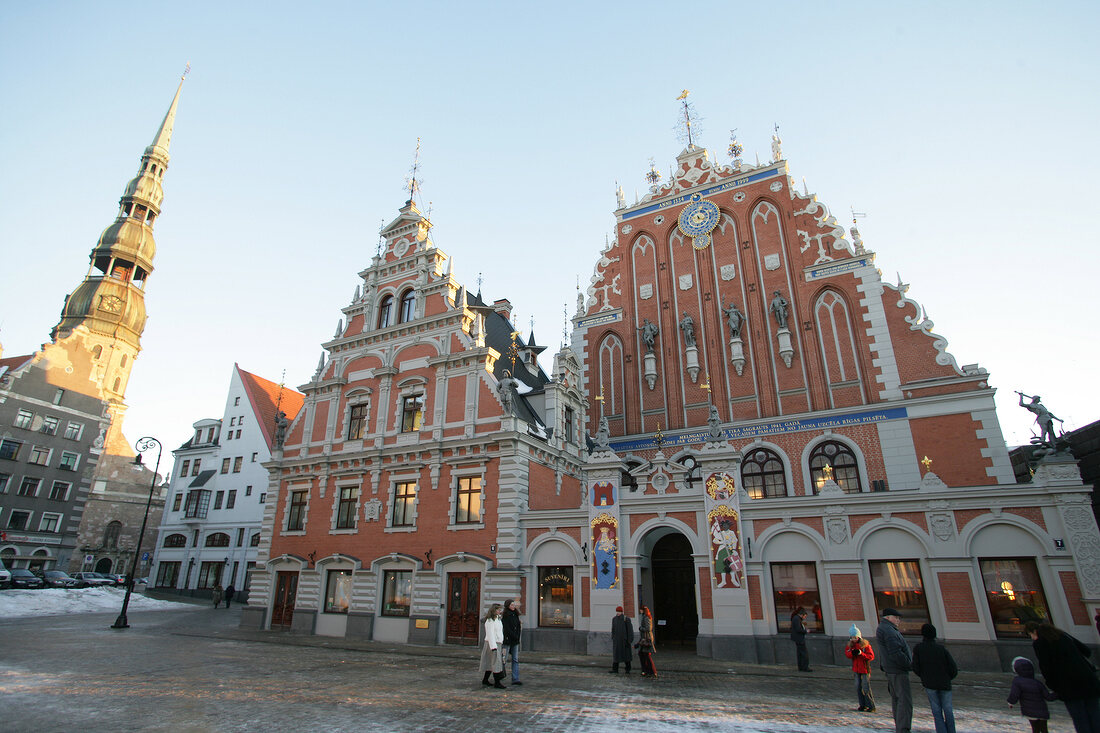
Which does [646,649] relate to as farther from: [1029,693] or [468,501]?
[468,501]

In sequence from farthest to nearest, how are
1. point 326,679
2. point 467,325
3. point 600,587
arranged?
point 467,325 < point 600,587 < point 326,679

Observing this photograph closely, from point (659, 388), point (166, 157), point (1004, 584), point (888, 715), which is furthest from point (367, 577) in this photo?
point (166, 157)

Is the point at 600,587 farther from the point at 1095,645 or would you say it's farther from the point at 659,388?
the point at 1095,645

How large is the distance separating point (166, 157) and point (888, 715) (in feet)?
287

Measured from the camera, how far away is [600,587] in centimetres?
1869

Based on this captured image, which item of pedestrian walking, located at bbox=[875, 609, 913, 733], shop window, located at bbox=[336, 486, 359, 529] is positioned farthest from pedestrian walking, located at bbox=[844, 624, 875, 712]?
shop window, located at bbox=[336, 486, 359, 529]

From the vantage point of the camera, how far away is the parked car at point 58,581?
36.8 metres

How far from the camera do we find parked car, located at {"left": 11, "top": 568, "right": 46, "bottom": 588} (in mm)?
33938

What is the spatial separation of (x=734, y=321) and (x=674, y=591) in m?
11.8

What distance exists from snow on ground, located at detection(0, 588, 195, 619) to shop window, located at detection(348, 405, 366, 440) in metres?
17.4

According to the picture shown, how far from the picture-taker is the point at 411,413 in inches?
965

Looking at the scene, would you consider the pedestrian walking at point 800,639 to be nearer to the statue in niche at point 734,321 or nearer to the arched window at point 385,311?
the statue in niche at point 734,321

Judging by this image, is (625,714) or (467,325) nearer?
(625,714)

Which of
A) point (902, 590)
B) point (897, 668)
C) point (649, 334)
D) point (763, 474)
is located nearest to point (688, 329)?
point (649, 334)
